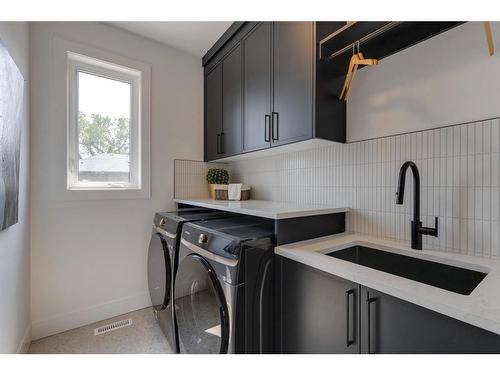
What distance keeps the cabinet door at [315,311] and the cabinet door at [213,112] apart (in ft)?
4.57

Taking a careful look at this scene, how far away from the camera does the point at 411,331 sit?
2.29 feet

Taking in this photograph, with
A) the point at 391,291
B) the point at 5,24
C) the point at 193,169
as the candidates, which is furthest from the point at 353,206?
the point at 5,24

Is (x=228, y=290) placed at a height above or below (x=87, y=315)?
above

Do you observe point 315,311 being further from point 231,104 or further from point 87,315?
point 87,315

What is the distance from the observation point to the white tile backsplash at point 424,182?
3.29 ft

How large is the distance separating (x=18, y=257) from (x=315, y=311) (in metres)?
1.72

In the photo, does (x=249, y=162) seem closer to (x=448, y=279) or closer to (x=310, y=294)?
(x=310, y=294)

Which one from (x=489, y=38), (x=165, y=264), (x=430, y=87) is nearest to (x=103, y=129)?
(x=165, y=264)

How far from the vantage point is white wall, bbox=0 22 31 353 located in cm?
114

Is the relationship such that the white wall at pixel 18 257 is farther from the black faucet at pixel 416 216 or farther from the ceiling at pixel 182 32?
the black faucet at pixel 416 216

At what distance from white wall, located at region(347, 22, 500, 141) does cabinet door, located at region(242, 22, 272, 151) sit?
56cm

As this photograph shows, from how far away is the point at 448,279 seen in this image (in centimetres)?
103

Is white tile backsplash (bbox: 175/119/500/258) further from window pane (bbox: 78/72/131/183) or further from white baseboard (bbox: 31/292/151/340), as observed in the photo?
white baseboard (bbox: 31/292/151/340)

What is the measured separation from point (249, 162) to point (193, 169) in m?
0.58
